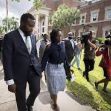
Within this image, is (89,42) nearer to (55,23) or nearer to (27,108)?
(27,108)

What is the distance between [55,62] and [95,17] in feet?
131

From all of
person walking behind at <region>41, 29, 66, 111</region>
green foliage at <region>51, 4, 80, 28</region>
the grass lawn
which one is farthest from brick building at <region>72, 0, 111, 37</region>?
person walking behind at <region>41, 29, 66, 111</region>

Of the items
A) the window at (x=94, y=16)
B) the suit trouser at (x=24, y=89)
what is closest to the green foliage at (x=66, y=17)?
the window at (x=94, y=16)

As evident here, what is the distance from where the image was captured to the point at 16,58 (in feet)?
15.6

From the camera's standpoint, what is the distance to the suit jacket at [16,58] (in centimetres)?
455

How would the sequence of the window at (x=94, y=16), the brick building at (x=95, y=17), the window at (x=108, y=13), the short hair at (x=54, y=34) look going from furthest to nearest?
1. the window at (x=94, y=16)
2. the brick building at (x=95, y=17)
3. the window at (x=108, y=13)
4. the short hair at (x=54, y=34)

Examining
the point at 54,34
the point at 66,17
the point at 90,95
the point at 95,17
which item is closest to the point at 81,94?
the point at 90,95

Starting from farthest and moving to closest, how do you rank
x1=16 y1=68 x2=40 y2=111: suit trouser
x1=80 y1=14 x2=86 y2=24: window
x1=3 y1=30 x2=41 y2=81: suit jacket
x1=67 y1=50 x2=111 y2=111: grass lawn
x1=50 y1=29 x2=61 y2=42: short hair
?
x1=80 y1=14 x2=86 y2=24: window
x1=67 y1=50 x2=111 y2=111: grass lawn
x1=50 y1=29 x2=61 y2=42: short hair
x1=16 y1=68 x2=40 y2=111: suit trouser
x1=3 y1=30 x2=41 y2=81: suit jacket

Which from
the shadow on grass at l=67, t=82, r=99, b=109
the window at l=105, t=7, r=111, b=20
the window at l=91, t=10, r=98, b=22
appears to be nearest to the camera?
the shadow on grass at l=67, t=82, r=99, b=109

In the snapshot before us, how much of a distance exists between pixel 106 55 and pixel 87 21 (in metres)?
39.3

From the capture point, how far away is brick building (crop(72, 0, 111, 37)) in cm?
4195

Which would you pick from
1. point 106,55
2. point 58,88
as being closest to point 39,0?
point 106,55

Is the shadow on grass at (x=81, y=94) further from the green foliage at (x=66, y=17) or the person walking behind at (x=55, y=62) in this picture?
the green foliage at (x=66, y=17)

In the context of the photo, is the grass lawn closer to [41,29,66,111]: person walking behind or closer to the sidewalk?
the sidewalk
